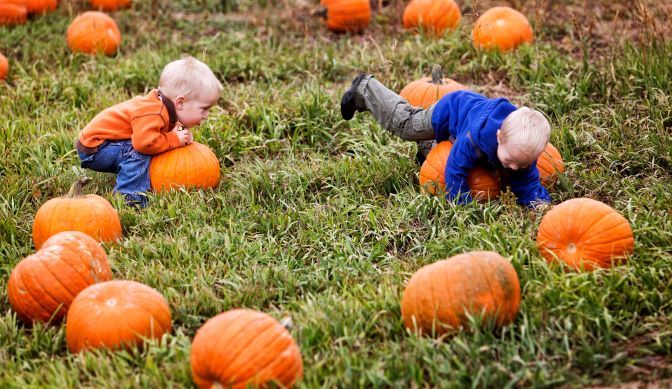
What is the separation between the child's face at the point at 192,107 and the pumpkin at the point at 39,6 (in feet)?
13.1

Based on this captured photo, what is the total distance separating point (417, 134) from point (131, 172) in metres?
1.98

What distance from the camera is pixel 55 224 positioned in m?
5.07

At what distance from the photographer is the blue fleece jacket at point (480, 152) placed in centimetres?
526

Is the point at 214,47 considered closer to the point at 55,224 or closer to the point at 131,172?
the point at 131,172

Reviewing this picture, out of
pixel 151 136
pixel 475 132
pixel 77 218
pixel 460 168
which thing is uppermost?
pixel 475 132

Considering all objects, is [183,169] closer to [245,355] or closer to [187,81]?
[187,81]

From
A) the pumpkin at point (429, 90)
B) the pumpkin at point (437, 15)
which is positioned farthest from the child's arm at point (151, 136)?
the pumpkin at point (437, 15)

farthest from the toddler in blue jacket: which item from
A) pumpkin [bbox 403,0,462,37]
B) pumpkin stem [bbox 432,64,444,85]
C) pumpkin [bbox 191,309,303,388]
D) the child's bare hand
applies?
pumpkin [bbox 403,0,462,37]

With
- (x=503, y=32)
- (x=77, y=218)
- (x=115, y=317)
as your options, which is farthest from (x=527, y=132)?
(x=503, y=32)

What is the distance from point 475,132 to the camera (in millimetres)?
5270

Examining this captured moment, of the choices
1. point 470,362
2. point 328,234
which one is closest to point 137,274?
point 328,234

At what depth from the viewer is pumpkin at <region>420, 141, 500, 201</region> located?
17.9ft

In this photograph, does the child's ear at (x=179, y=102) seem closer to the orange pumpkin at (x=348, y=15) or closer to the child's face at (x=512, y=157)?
the child's face at (x=512, y=157)

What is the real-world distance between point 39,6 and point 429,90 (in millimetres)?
4786
